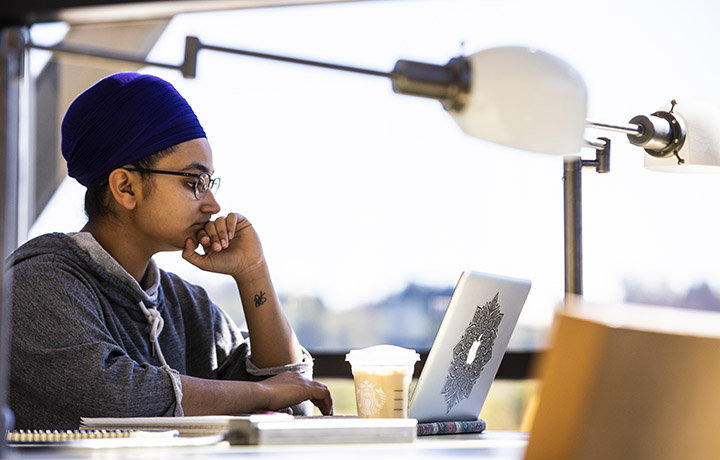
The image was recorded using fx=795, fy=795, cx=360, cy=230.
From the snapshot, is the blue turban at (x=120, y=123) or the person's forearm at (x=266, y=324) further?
the person's forearm at (x=266, y=324)

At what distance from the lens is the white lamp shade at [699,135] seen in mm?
1469

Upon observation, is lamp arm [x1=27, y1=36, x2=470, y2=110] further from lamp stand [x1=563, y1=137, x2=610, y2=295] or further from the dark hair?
the dark hair

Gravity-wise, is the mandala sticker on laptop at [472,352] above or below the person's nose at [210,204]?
below

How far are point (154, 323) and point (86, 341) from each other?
313 millimetres

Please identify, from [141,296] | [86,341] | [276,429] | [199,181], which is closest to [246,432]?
[276,429]

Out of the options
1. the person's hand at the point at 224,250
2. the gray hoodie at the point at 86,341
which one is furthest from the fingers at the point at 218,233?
the gray hoodie at the point at 86,341

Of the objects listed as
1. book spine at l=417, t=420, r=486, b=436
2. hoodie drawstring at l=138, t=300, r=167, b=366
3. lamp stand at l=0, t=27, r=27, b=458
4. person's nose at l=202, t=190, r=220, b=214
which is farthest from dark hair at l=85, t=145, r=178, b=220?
lamp stand at l=0, t=27, r=27, b=458

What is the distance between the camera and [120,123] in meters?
1.72

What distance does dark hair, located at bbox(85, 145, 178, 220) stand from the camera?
178 centimetres

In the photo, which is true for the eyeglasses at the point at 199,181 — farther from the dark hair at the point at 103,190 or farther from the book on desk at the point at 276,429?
the book on desk at the point at 276,429

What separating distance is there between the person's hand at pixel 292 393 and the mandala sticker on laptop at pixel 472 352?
324 mm

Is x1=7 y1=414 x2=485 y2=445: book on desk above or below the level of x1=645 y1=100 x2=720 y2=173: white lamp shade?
below

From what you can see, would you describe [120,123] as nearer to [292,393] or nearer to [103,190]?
[103,190]

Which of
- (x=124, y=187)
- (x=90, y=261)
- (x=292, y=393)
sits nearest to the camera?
(x=292, y=393)
